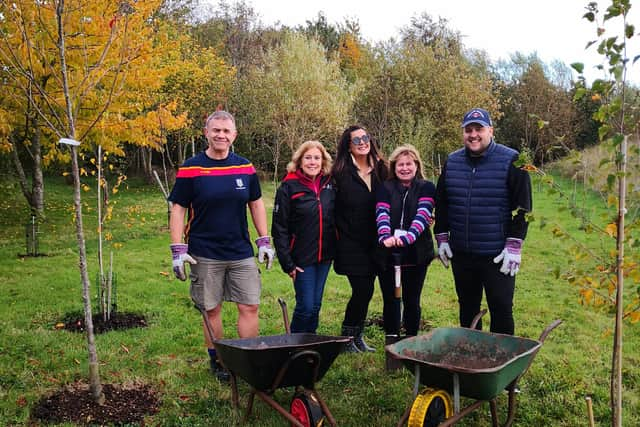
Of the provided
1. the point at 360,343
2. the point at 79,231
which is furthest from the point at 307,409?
the point at 79,231

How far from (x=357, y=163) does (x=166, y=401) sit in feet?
6.68

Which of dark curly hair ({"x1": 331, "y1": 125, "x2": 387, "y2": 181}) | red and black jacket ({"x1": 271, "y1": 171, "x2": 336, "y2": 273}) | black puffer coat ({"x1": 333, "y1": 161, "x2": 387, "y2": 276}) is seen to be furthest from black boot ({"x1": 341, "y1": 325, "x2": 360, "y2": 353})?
dark curly hair ({"x1": 331, "y1": 125, "x2": 387, "y2": 181})

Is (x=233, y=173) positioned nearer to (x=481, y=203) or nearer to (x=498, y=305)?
(x=481, y=203)

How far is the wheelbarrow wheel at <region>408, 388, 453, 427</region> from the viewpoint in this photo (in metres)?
2.43

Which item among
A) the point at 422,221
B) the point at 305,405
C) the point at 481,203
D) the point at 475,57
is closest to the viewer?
the point at 305,405

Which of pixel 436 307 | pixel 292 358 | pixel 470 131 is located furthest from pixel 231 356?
pixel 436 307

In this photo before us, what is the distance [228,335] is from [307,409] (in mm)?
2031

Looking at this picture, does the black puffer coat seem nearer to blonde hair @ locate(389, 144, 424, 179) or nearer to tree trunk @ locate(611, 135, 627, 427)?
blonde hair @ locate(389, 144, 424, 179)

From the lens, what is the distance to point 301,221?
12.2ft

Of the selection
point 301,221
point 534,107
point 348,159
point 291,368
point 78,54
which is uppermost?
point 534,107

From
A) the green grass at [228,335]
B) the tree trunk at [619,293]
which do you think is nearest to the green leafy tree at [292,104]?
the green grass at [228,335]

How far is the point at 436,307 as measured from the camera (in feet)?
18.1

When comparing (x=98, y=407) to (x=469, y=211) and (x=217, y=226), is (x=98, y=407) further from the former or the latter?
(x=469, y=211)

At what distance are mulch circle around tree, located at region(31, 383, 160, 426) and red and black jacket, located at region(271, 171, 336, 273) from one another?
1211mm
